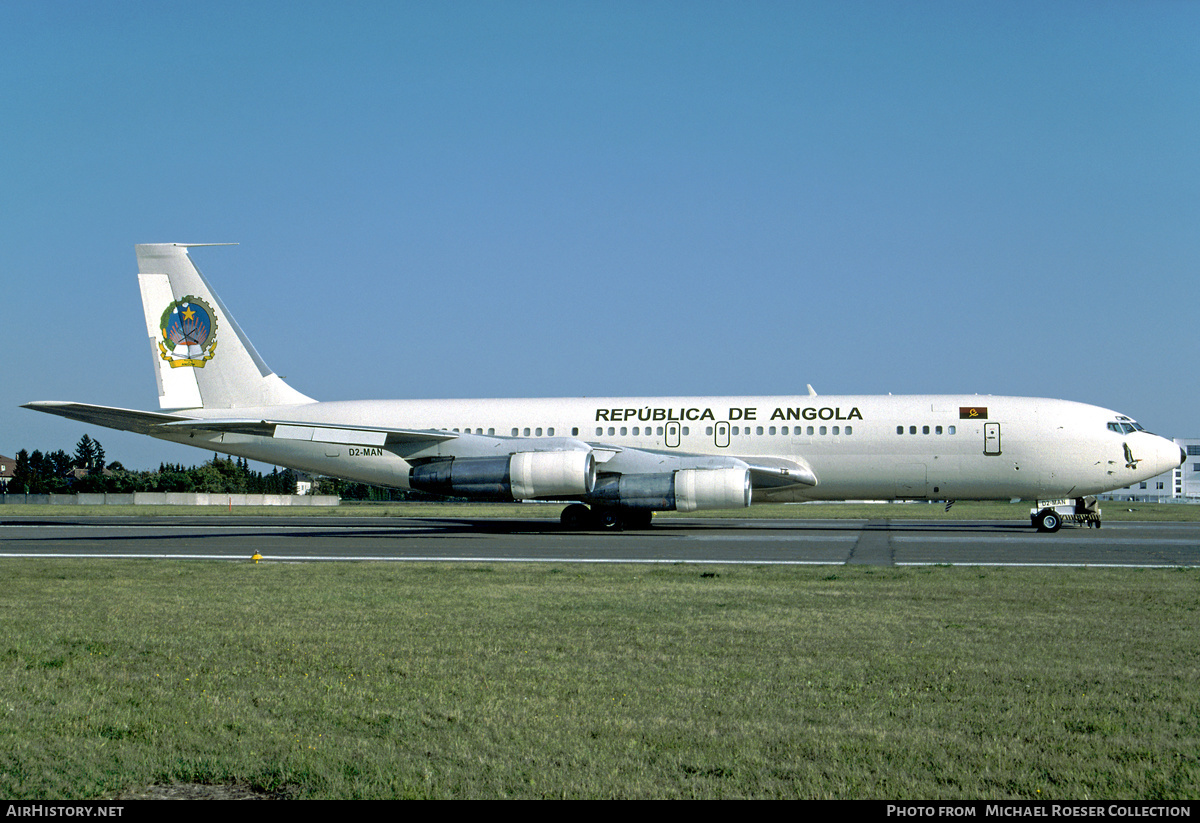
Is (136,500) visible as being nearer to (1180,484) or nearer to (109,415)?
(109,415)

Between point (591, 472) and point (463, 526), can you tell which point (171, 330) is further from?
point (591, 472)

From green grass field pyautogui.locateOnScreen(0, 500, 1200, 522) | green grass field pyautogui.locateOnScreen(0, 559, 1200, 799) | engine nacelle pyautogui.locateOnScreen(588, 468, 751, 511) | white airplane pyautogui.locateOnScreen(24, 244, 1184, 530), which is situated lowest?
green grass field pyautogui.locateOnScreen(0, 500, 1200, 522)

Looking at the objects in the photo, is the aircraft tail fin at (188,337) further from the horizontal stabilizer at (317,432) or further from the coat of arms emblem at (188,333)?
the horizontal stabilizer at (317,432)

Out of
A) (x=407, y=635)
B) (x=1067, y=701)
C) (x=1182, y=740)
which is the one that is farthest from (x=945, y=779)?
(x=407, y=635)

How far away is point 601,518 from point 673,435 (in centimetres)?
344

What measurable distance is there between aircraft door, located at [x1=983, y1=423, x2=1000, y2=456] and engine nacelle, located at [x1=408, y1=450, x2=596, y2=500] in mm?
11082

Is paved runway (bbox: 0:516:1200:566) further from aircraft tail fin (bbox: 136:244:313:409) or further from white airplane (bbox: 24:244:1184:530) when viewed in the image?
aircraft tail fin (bbox: 136:244:313:409)

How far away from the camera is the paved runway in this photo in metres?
17.8

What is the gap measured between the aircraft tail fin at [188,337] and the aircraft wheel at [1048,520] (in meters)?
24.5

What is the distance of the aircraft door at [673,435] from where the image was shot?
95.0 ft

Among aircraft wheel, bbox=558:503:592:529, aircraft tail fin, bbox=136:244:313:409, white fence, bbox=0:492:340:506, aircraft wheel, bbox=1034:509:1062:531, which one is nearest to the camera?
aircraft wheel, bbox=1034:509:1062:531

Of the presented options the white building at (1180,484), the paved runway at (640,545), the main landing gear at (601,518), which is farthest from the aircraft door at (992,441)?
the white building at (1180,484)

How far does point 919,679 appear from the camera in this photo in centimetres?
658

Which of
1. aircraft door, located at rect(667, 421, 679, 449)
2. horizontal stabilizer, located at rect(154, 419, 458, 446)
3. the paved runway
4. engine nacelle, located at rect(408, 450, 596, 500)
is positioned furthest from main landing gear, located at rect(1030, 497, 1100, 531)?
horizontal stabilizer, located at rect(154, 419, 458, 446)
